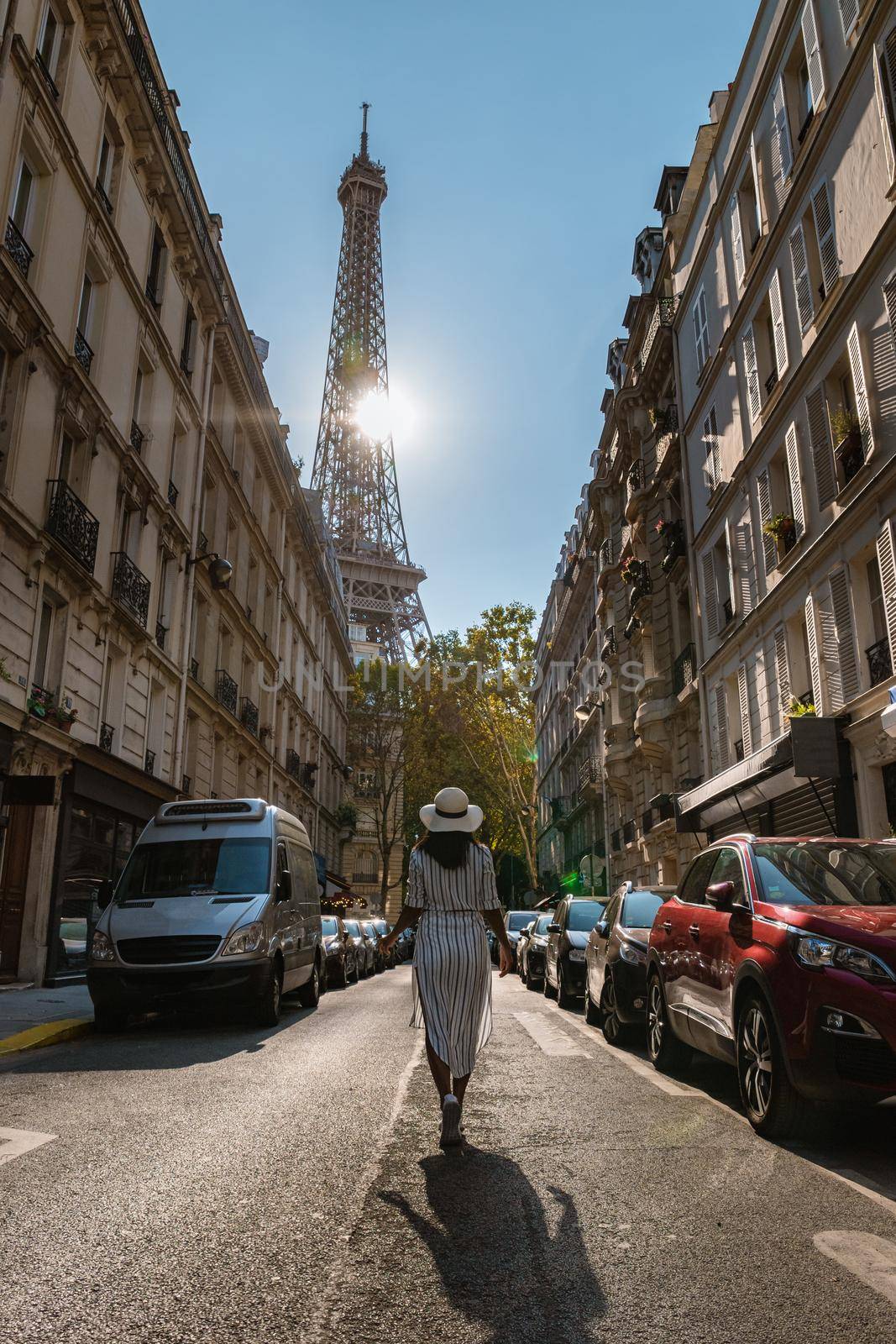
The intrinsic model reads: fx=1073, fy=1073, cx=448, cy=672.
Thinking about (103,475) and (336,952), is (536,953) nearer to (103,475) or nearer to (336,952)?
(336,952)

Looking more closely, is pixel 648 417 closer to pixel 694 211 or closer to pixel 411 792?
pixel 694 211

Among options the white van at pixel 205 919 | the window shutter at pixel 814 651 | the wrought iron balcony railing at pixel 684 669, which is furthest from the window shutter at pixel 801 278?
the white van at pixel 205 919

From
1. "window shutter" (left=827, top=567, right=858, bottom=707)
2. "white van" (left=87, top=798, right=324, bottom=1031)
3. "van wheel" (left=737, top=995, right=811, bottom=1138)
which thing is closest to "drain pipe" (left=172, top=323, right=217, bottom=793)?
"white van" (left=87, top=798, right=324, bottom=1031)

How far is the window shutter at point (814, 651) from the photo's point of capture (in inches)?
641

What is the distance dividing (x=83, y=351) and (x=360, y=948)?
13.7 m

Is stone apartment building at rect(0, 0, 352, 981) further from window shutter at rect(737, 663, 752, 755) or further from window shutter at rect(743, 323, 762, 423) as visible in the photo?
window shutter at rect(743, 323, 762, 423)

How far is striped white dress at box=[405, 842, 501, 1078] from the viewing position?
5426 mm

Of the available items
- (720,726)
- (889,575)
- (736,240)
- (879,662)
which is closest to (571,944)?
(879,662)

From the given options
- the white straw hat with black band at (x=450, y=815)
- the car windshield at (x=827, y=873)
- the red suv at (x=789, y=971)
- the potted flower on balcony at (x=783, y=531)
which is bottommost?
the red suv at (x=789, y=971)

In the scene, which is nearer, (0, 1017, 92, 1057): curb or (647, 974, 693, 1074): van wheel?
(647, 974, 693, 1074): van wheel

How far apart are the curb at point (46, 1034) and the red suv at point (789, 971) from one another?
17.3 ft

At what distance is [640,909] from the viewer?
1063cm

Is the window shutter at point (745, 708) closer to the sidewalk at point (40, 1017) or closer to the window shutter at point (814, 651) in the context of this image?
the window shutter at point (814, 651)

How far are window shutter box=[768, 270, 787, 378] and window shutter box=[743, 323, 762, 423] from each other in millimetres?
961
